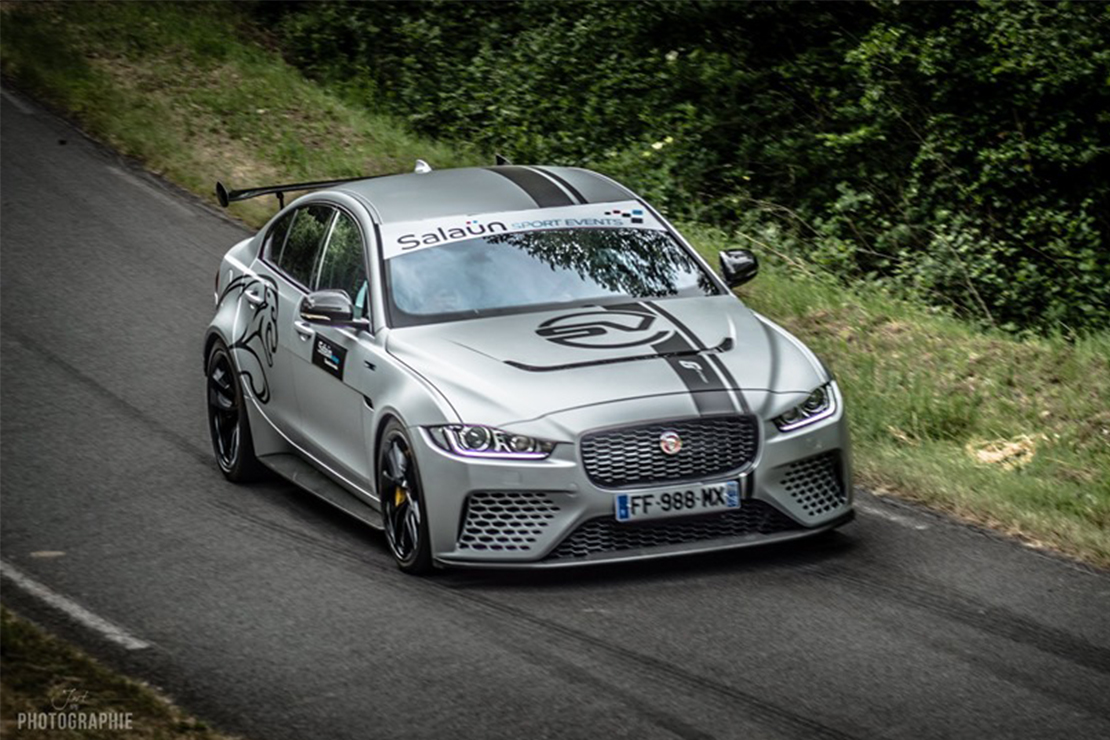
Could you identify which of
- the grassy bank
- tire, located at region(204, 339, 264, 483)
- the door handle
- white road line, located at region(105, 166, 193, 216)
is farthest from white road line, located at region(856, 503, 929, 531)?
white road line, located at region(105, 166, 193, 216)

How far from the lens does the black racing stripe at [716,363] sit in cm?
837

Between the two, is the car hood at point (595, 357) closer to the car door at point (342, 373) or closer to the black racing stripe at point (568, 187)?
the car door at point (342, 373)

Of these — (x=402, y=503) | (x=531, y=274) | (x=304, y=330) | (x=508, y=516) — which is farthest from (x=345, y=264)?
(x=508, y=516)

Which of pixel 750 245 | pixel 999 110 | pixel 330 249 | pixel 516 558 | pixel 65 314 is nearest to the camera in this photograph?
pixel 516 558

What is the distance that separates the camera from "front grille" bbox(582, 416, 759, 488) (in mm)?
8148

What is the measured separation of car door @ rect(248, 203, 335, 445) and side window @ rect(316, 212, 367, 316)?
0.13 meters

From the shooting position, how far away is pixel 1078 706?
22.4 feet

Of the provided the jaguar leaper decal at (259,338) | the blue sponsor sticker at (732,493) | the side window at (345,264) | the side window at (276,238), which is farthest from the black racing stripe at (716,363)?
the side window at (276,238)

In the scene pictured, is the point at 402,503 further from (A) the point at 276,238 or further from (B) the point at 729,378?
(A) the point at 276,238

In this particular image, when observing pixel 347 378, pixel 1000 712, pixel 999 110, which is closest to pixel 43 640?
pixel 347 378

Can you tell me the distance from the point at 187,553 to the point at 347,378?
117 centimetres

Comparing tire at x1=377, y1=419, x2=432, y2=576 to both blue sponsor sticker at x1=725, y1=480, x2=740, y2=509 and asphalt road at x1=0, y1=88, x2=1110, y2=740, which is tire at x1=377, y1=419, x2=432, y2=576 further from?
blue sponsor sticker at x1=725, y1=480, x2=740, y2=509

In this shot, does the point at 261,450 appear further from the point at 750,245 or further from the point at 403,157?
the point at 403,157

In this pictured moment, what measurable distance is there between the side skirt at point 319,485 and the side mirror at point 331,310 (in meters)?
0.93
